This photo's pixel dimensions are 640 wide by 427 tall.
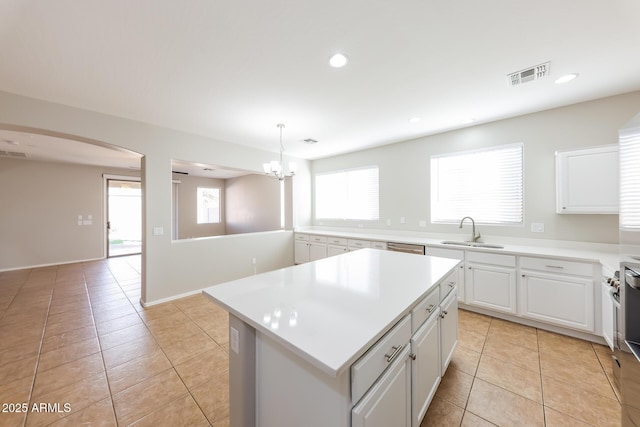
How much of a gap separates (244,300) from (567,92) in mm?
3841

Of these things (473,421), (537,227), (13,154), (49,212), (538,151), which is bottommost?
(473,421)

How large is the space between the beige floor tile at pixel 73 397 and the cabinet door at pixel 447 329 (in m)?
2.58

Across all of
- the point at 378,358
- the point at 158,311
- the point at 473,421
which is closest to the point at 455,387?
the point at 473,421

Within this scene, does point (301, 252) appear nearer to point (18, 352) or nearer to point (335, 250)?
point (335, 250)

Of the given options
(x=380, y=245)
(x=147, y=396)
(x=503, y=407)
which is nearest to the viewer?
(x=503, y=407)

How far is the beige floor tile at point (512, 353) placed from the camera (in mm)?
2088

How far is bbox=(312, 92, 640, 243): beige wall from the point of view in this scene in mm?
2625

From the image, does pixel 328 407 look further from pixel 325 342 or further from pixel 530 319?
pixel 530 319

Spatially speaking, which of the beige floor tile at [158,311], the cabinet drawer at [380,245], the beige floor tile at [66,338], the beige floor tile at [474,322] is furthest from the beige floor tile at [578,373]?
the beige floor tile at [66,338]

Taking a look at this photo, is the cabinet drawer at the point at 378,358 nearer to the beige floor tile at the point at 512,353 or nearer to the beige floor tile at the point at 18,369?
the beige floor tile at the point at 512,353

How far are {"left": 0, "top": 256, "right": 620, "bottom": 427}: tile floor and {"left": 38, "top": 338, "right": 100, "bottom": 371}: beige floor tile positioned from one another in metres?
0.01

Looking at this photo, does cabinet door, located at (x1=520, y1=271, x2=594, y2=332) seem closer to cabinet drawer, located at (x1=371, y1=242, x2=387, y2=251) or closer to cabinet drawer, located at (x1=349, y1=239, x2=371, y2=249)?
cabinet drawer, located at (x1=371, y1=242, x2=387, y2=251)

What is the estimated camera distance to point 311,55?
1895mm

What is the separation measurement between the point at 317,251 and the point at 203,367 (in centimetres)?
301
